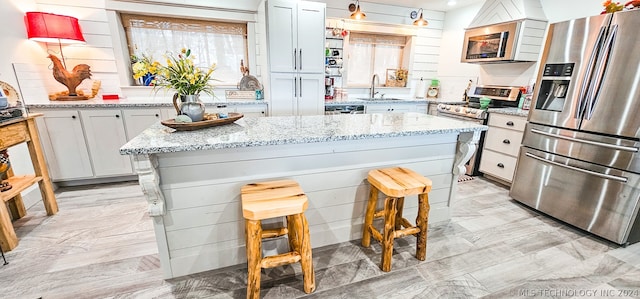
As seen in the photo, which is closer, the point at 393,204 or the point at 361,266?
the point at 393,204

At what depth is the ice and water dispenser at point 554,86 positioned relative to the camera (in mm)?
2252

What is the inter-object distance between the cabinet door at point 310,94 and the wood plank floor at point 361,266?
7.11ft

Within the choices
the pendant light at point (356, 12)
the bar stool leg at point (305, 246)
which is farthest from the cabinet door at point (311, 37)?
the bar stool leg at point (305, 246)

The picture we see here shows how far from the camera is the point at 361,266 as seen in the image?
5.90 feet

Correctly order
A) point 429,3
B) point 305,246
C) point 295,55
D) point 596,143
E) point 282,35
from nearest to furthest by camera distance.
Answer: point 305,246, point 596,143, point 282,35, point 295,55, point 429,3

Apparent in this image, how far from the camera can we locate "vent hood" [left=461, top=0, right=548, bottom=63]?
3119 millimetres

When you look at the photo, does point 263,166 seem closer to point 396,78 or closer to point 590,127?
point 590,127

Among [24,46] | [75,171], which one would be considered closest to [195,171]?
[75,171]

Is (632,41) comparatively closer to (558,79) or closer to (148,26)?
(558,79)

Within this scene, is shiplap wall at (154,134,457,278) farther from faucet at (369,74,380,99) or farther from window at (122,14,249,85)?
faucet at (369,74,380,99)

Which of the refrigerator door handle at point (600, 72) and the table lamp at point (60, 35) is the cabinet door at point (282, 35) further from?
the refrigerator door handle at point (600, 72)

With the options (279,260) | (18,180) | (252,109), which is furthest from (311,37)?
(18,180)

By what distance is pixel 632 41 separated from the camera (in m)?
1.85

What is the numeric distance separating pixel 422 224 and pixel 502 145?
2063 mm
